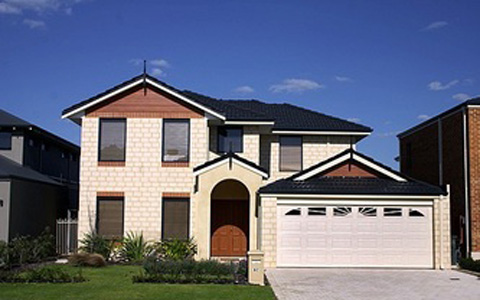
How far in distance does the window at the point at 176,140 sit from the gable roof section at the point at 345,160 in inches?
185

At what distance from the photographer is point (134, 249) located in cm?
2339

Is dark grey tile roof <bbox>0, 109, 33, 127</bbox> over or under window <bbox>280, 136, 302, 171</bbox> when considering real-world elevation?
over

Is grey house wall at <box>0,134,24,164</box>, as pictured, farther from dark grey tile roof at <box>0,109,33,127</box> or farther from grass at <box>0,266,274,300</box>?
grass at <box>0,266,274,300</box>

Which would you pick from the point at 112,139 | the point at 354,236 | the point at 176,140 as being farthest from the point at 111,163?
the point at 354,236

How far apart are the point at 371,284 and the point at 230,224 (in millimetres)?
9982

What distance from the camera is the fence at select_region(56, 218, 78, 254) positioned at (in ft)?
85.0

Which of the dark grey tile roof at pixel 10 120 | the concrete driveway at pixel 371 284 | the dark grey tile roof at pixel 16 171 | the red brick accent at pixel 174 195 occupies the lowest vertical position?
the concrete driveway at pixel 371 284

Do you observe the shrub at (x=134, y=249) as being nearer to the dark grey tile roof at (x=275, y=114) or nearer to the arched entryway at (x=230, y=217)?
the arched entryway at (x=230, y=217)

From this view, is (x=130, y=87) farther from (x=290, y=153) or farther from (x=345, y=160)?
(x=345, y=160)

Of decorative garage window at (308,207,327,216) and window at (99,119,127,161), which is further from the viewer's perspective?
window at (99,119,127,161)

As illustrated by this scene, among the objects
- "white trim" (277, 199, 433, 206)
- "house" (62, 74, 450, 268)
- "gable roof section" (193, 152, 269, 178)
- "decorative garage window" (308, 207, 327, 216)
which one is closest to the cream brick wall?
"house" (62, 74, 450, 268)

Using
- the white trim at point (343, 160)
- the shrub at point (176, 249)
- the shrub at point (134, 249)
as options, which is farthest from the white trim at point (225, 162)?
the shrub at point (134, 249)

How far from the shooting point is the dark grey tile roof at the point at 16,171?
77.5 feet

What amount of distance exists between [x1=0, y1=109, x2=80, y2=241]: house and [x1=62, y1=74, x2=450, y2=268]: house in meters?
2.60
